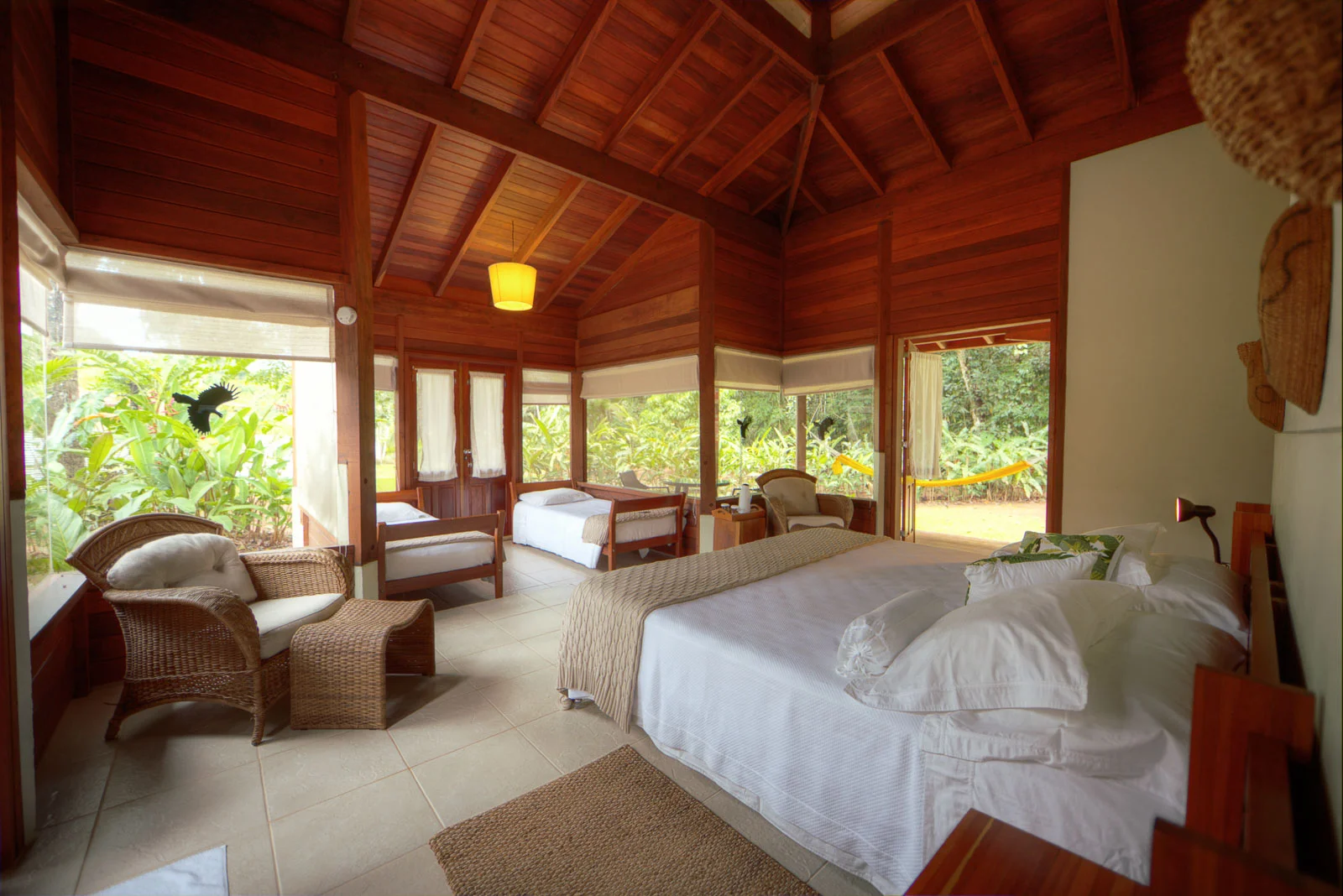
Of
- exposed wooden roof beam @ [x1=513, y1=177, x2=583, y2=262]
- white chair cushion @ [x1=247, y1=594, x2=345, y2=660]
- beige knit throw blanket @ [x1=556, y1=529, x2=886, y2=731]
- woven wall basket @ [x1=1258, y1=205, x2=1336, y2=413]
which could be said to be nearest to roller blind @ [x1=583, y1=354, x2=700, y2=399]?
exposed wooden roof beam @ [x1=513, y1=177, x2=583, y2=262]

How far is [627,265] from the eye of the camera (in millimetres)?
5941

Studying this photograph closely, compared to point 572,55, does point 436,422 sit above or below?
below

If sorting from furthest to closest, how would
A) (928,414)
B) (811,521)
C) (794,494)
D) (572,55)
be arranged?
1. (928,414)
2. (794,494)
3. (811,521)
4. (572,55)

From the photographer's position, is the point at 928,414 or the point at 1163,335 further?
the point at 928,414

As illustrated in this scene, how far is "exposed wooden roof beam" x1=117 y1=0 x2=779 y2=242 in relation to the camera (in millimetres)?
2713

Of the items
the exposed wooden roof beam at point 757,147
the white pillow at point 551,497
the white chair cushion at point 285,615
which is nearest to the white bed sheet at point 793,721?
the white chair cushion at point 285,615

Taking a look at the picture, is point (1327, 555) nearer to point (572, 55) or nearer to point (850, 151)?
point (572, 55)

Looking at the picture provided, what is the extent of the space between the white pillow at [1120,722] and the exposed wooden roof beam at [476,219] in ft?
14.7

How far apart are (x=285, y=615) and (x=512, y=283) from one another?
104 inches

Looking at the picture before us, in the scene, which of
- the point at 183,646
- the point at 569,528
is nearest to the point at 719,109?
the point at 569,528

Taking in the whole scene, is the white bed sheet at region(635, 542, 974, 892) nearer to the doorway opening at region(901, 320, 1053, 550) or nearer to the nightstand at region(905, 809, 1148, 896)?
the nightstand at region(905, 809, 1148, 896)

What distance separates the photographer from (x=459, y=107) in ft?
11.6

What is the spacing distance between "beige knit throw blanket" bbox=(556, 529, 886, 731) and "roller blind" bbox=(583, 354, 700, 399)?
272cm

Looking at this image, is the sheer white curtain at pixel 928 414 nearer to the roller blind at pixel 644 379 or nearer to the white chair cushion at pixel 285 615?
the roller blind at pixel 644 379
